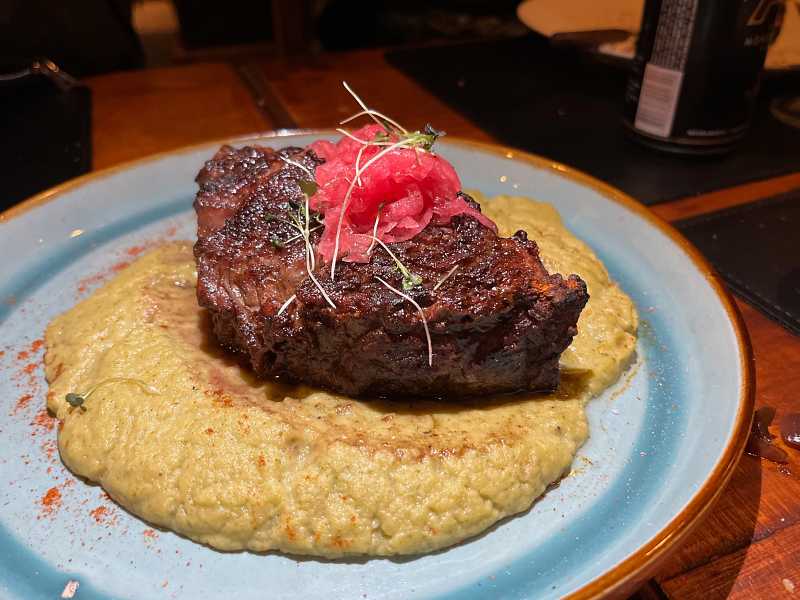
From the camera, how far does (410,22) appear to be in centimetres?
787

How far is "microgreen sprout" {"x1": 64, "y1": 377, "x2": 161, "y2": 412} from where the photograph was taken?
98.7 inches

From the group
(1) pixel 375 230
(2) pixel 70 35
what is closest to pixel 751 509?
(1) pixel 375 230

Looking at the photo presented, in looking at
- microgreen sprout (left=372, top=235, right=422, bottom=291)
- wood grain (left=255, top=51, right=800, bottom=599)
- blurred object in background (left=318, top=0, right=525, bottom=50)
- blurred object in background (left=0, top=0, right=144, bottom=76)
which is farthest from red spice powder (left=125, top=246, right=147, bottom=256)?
blurred object in background (left=318, top=0, right=525, bottom=50)

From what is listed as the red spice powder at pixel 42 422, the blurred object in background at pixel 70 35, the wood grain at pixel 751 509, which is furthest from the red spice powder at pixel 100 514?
the blurred object in background at pixel 70 35

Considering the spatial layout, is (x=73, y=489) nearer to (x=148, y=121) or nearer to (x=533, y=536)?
(x=533, y=536)

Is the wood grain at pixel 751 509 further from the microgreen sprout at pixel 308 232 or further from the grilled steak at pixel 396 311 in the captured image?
the microgreen sprout at pixel 308 232

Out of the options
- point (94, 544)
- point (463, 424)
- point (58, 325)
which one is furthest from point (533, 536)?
point (58, 325)

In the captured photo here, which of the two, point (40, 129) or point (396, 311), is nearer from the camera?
point (396, 311)

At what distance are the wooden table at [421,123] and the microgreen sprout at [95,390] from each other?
6.20 ft

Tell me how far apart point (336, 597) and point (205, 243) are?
4.74 feet

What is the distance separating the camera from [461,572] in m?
2.06

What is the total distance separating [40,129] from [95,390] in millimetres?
3422

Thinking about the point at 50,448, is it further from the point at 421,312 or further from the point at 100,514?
the point at 421,312

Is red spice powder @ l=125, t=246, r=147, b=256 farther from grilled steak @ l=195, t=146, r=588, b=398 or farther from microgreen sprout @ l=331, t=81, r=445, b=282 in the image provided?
microgreen sprout @ l=331, t=81, r=445, b=282
